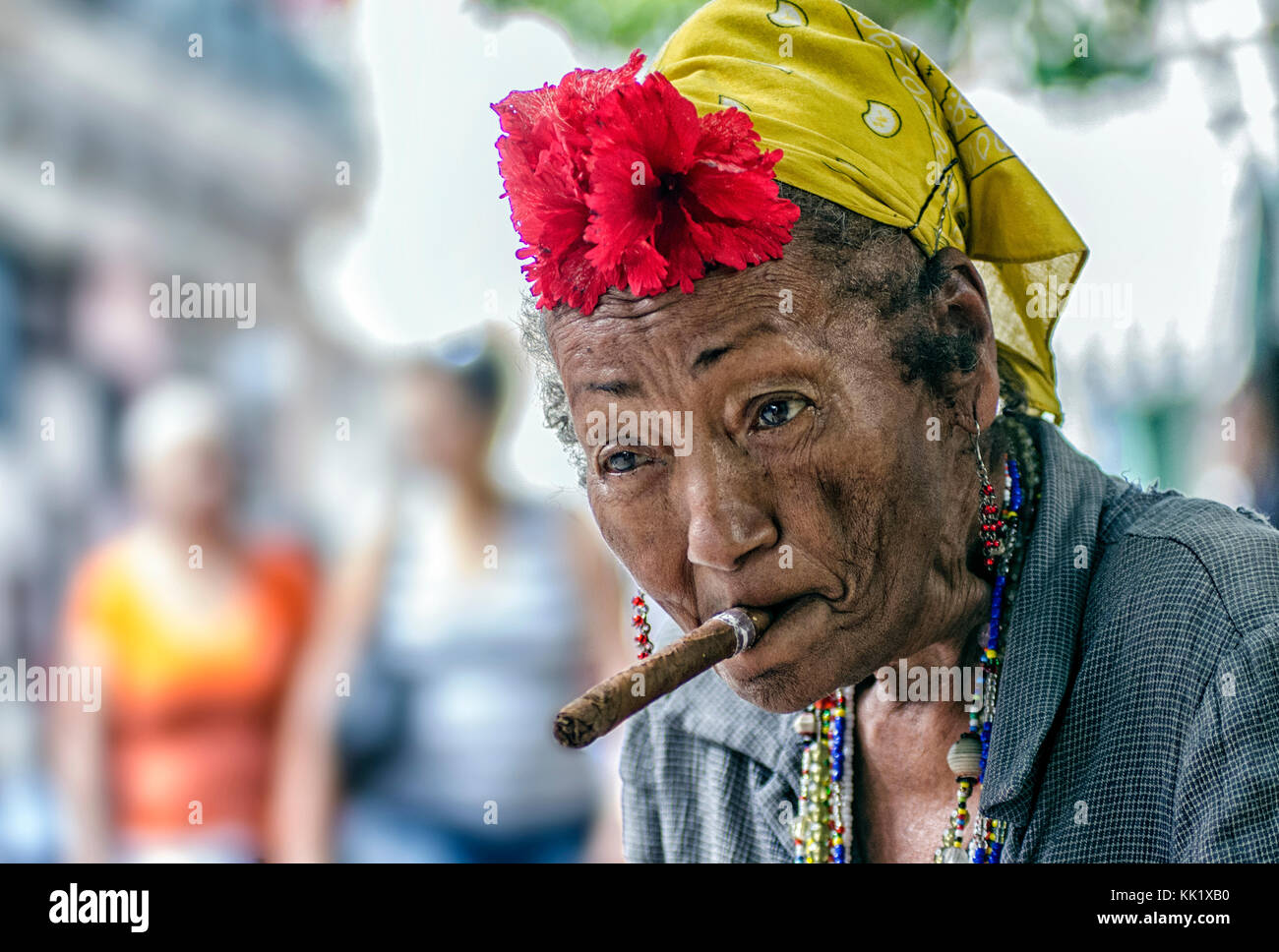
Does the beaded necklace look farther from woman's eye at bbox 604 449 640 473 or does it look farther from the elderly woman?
woman's eye at bbox 604 449 640 473

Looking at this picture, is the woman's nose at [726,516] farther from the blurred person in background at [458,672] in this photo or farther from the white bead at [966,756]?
the blurred person in background at [458,672]

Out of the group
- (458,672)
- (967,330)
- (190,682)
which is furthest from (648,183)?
(190,682)

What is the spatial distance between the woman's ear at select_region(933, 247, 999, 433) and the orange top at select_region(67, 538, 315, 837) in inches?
76.1

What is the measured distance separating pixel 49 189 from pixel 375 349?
1.09m

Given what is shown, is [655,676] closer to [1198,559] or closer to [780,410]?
[780,410]

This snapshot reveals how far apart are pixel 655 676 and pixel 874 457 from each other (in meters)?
0.36

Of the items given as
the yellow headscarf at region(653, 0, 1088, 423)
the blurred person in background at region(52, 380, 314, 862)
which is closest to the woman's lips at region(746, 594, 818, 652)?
the yellow headscarf at region(653, 0, 1088, 423)

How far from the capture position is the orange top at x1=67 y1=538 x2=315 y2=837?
8.82ft

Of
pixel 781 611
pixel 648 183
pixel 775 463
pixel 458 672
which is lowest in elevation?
pixel 781 611

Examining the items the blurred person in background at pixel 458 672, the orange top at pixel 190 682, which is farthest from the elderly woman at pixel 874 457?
the orange top at pixel 190 682

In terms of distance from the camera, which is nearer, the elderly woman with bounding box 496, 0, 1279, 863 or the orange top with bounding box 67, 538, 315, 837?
the elderly woman with bounding box 496, 0, 1279, 863

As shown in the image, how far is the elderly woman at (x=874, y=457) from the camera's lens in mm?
1204

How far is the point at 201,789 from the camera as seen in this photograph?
106 inches

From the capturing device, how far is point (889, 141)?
1.32 metres
